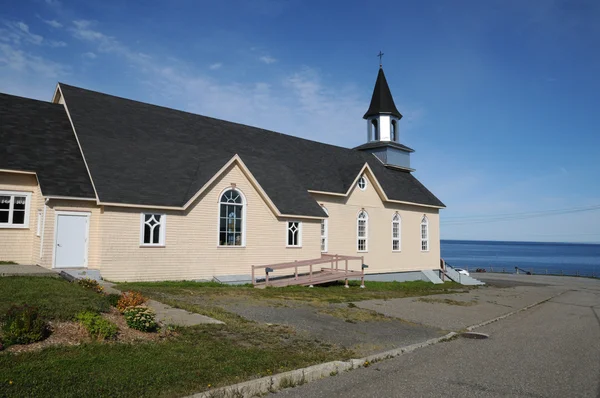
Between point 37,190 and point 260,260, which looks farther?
point 260,260

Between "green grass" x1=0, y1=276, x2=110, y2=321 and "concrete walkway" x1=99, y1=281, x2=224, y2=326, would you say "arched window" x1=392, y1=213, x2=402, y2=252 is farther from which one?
"green grass" x1=0, y1=276, x2=110, y2=321

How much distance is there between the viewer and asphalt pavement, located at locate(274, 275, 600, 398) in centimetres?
698

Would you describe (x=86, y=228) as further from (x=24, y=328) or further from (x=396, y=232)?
(x=396, y=232)

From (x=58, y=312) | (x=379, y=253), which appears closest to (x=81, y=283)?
(x=58, y=312)

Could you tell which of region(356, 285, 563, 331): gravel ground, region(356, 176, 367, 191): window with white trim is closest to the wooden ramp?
region(356, 285, 563, 331): gravel ground

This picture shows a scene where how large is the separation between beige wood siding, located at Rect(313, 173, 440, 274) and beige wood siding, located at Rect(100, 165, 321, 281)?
354 cm

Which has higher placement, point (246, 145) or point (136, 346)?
point (246, 145)

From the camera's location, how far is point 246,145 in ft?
87.8

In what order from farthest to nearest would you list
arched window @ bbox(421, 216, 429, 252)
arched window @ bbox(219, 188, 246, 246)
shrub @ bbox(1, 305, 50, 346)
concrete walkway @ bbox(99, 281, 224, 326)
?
arched window @ bbox(421, 216, 429, 252) < arched window @ bbox(219, 188, 246, 246) < concrete walkway @ bbox(99, 281, 224, 326) < shrub @ bbox(1, 305, 50, 346)

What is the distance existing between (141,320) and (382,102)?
103 ft

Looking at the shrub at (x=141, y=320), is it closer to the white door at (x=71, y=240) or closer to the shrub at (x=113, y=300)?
the shrub at (x=113, y=300)

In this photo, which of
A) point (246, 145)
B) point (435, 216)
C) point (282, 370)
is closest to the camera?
point (282, 370)

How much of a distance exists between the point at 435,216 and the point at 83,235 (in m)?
26.0

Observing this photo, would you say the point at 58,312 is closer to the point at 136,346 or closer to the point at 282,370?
the point at 136,346
